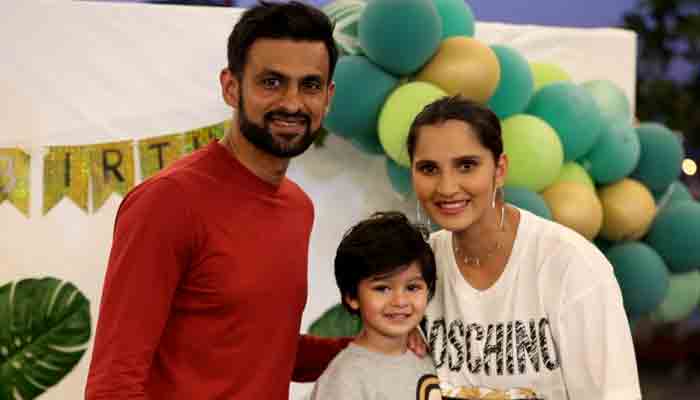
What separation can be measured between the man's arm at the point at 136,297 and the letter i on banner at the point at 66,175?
5.58 feet

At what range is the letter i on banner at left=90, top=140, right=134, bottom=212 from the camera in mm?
3326

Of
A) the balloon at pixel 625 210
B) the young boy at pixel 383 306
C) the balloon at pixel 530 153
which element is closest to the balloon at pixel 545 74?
the balloon at pixel 530 153

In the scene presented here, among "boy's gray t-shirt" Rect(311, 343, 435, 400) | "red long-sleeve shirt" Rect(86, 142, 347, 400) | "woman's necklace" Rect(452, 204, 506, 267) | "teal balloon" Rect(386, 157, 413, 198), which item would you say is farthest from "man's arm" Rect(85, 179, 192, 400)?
"teal balloon" Rect(386, 157, 413, 198)

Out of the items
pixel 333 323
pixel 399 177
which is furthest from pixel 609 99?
pixel 333 323

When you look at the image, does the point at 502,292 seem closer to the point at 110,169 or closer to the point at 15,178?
the point at 110,169

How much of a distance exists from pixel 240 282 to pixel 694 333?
626cm

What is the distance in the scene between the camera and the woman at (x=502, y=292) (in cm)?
184

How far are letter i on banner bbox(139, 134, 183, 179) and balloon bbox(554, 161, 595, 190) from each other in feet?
5.59

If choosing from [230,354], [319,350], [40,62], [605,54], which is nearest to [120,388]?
[230,354]

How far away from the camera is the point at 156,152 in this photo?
341 centimetres

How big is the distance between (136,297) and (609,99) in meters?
3.02

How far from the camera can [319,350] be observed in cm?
219

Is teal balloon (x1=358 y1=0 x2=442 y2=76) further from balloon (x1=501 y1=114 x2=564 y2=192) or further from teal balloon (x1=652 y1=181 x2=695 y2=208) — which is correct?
teal balloon (x1=652 y1=181 x2=695 y2=208)

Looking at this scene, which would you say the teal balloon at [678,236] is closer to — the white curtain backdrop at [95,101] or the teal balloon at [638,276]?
the teal balloon at [638,276]
